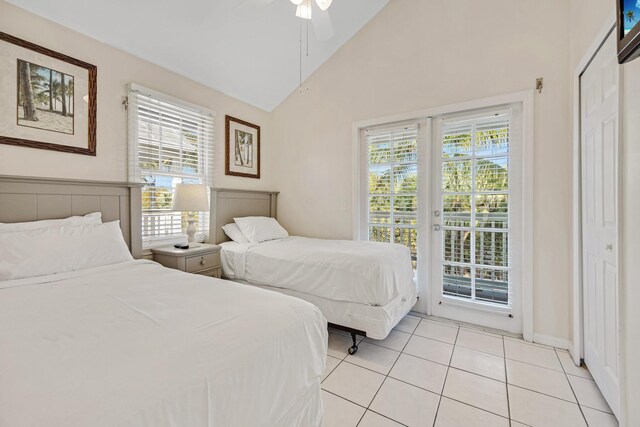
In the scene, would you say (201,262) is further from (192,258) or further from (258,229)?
(258,229)

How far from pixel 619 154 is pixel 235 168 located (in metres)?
3.36

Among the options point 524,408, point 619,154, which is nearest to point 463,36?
point 619,154

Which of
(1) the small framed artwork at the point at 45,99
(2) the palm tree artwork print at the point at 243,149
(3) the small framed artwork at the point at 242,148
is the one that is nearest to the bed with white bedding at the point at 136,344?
(1) the small framed artwork at the point at 45,99

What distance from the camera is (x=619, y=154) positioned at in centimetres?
134

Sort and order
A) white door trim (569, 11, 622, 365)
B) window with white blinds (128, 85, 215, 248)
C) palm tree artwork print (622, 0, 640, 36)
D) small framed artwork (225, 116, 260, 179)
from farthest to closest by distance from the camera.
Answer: small framed artwork (225, 116, 260, 179), window with white blinds (128, 85, 215, 248), white door trim (569, 11, 622, 365), palm tree artwork print (622, 0, 640, 36)

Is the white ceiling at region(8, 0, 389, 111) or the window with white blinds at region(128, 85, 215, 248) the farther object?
the window with white blinds at region(128, 85, 215, 248)

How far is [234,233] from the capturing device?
3.30 meters

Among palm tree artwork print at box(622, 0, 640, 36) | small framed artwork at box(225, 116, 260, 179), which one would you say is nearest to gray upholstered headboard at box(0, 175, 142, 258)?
small framed artwork at box(225, 116, 260, 179)

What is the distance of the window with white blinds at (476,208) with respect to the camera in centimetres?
262

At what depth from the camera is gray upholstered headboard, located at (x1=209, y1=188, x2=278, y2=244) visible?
10.8 feet

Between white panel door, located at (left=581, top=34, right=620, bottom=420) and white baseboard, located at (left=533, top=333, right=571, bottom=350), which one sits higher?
white panel door, located at (left=581, top=34, right=620, bottom=420)

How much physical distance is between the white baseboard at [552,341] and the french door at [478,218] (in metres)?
0.17

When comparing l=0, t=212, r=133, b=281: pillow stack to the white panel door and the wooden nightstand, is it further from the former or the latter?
the white panel door

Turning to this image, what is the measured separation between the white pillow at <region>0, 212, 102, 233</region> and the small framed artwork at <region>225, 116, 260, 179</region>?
1502mm
